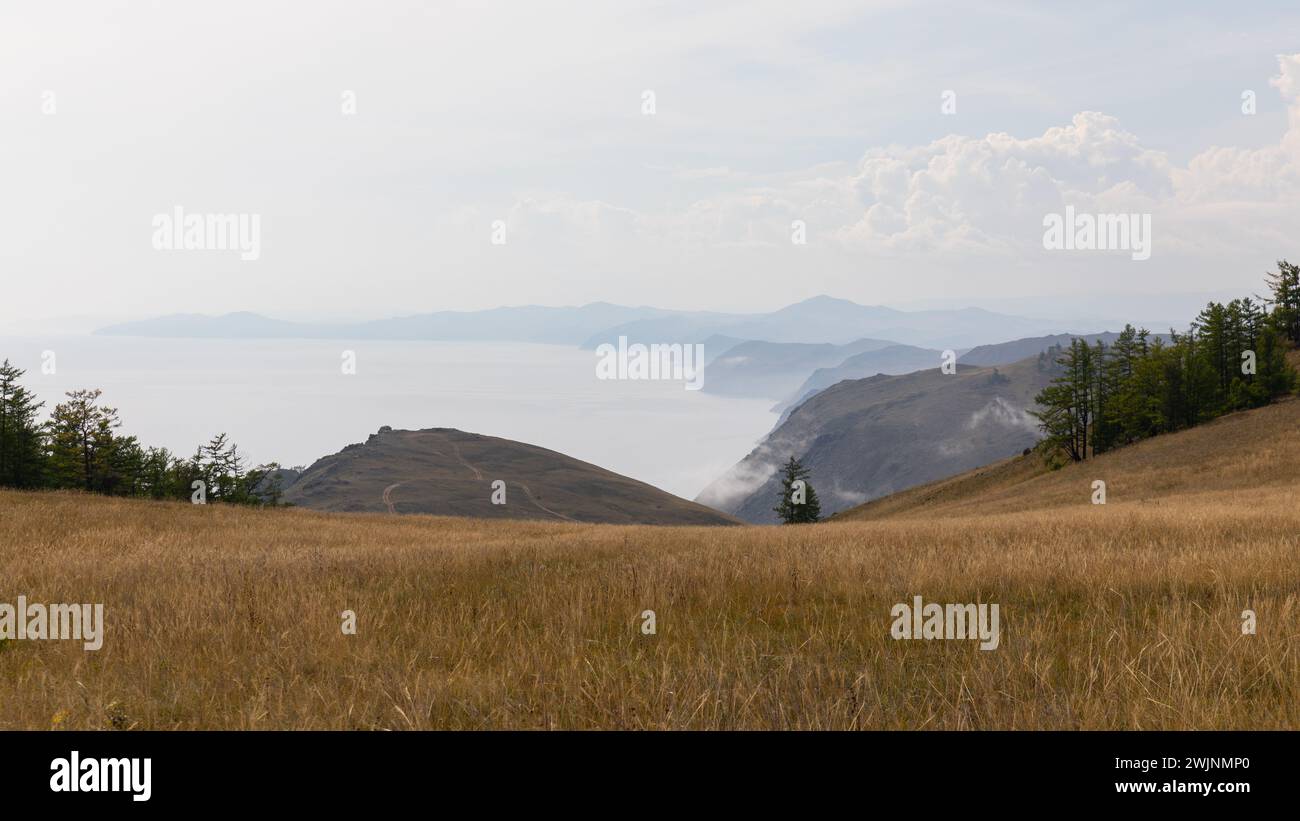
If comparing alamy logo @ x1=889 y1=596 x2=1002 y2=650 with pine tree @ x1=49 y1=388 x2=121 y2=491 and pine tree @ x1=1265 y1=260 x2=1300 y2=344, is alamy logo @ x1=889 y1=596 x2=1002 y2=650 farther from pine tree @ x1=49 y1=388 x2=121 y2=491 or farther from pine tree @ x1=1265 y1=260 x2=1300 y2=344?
pine tree @ x1=1265 y1=260 x2=1300 y2=344

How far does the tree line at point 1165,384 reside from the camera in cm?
7956

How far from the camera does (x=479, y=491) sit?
166 meters

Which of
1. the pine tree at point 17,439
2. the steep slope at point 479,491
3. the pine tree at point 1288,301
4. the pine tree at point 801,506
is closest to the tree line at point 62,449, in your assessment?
the pine tree at point 17,439

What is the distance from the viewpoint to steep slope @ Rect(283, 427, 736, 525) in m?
150

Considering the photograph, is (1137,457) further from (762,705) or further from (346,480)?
(346,480)

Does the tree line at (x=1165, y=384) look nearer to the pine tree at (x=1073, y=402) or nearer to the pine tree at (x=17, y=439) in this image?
the pine tree at (x=1073, y=402)

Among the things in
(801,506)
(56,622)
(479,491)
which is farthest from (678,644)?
(479,491)

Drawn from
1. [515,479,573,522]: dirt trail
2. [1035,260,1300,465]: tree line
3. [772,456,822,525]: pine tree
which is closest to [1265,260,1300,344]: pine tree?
[1035,260,1300,465]: tree line
